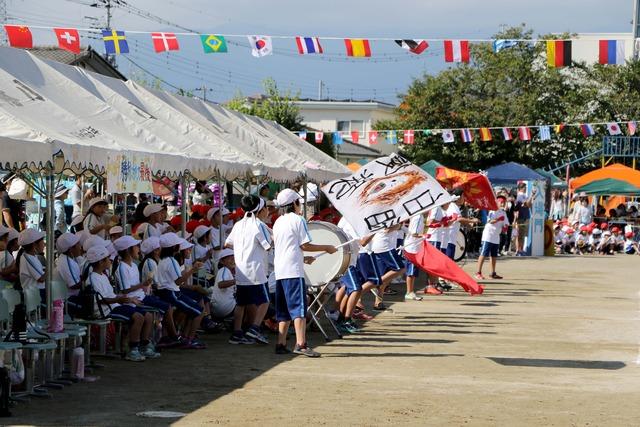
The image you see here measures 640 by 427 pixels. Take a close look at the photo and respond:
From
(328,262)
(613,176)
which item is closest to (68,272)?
(328,262)

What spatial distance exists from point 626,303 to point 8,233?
486 inches

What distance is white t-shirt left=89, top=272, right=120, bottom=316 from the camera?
12.2 metres

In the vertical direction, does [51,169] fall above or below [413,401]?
above

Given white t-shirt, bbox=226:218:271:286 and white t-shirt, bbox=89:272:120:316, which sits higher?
white t-shirt, bbox=226:218:271:286

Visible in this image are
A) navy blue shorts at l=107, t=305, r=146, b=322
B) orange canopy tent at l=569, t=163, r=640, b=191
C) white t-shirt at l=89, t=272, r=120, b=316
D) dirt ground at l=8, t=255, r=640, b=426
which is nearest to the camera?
dirt ground at l=8, t=255, r=640, b=426

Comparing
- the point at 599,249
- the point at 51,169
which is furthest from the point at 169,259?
the point at 599,249

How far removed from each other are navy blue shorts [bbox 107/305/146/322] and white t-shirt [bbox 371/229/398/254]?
5.34 m

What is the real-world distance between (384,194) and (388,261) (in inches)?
161

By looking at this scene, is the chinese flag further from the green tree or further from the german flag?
the green tree

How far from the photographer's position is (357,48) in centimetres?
2219

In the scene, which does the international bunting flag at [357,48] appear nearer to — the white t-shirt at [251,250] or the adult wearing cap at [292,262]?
the white t-shirt at [251,250]

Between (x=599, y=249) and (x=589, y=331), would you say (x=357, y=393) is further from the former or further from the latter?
(x=599, y=249)

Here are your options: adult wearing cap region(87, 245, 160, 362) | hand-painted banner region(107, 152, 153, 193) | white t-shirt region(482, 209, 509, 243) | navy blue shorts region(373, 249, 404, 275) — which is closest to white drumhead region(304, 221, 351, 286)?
navy blue shorts region(373, 249, 404, 275)

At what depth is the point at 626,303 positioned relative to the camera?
70.4 ft
